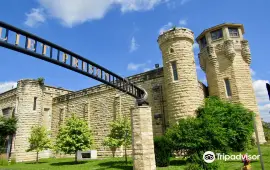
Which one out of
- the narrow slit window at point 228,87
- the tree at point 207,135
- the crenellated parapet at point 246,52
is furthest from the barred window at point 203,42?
the tree at point 207,135

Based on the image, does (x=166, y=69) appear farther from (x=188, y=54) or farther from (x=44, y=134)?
(x=44, y=134)

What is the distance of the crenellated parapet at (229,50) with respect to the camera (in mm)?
21484

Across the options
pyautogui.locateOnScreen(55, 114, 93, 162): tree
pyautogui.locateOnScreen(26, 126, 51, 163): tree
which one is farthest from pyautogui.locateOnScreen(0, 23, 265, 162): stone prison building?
pyautogui.locateOnScreen(55, 114, 93, 162): tree

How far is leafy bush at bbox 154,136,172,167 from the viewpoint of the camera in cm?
1356

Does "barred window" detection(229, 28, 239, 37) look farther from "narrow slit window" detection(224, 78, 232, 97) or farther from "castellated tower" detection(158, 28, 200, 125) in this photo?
"castellated tower" detection(158, 28, 200, 125)

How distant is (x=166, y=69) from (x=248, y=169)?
1163cm

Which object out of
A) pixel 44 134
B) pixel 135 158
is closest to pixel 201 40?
pixel 135 158

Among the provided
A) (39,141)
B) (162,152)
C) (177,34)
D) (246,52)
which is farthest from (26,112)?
(246,52)

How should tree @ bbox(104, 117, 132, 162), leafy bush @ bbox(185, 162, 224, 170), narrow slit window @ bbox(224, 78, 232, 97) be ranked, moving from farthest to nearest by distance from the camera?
A: narrow slit window @ bbox(224, 78, 232, 97) < tree @ bbox(104, 117, 132, 162) < leafy bush @ bbox(185, 162, 224, 170)

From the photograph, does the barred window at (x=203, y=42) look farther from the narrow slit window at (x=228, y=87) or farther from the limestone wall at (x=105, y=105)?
the narrow slit window at (x=228, y=87)

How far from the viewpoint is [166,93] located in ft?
62.6

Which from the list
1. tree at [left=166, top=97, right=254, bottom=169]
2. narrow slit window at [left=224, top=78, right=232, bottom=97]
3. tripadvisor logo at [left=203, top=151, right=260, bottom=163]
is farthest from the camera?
narrow slit window at [left=224, top=78, right=232, bottom=97]

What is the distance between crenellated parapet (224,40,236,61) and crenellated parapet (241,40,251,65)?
1404 mm

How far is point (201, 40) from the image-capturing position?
977 inches
